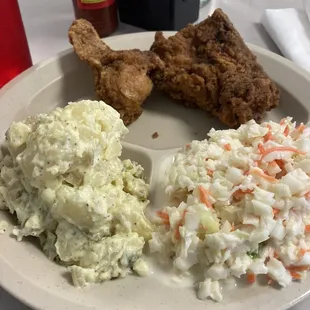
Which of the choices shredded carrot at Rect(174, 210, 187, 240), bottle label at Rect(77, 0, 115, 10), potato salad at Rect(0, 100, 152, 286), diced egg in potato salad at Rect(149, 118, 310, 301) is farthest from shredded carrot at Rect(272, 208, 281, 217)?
bottle label at Rect(77, 0, 115, 10)

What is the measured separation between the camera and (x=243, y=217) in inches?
47.7

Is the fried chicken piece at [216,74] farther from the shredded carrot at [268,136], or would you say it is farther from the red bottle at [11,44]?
the red bottle at [11,44]

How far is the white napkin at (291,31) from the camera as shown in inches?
79.2

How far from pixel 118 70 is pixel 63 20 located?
0.80 m

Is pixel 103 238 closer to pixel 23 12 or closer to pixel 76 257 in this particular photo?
pixel 76 257

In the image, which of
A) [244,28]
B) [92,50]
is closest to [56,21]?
[92,50]

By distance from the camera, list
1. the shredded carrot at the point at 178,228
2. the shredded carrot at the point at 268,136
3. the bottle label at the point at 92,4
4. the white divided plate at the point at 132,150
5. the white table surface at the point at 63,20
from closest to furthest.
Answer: the white divided plate at the point at 132,150
the shredded carrot at the point at 178,228
the shredded carrot at the point at 268,136
the bottle label at the point at 92,4
the white table surface at the point at 63,20

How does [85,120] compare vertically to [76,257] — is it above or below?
above

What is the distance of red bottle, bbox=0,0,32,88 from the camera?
5.41ft

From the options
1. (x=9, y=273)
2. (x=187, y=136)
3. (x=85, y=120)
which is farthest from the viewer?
(x=187, y=136)

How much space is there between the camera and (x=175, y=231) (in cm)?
123

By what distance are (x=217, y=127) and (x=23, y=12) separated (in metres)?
1.22

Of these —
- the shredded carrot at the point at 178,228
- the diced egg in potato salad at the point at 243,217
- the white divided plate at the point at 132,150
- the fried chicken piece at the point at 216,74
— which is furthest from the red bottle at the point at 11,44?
the shredded carrot at the point at 178,228

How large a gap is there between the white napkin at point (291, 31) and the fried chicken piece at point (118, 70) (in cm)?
62
